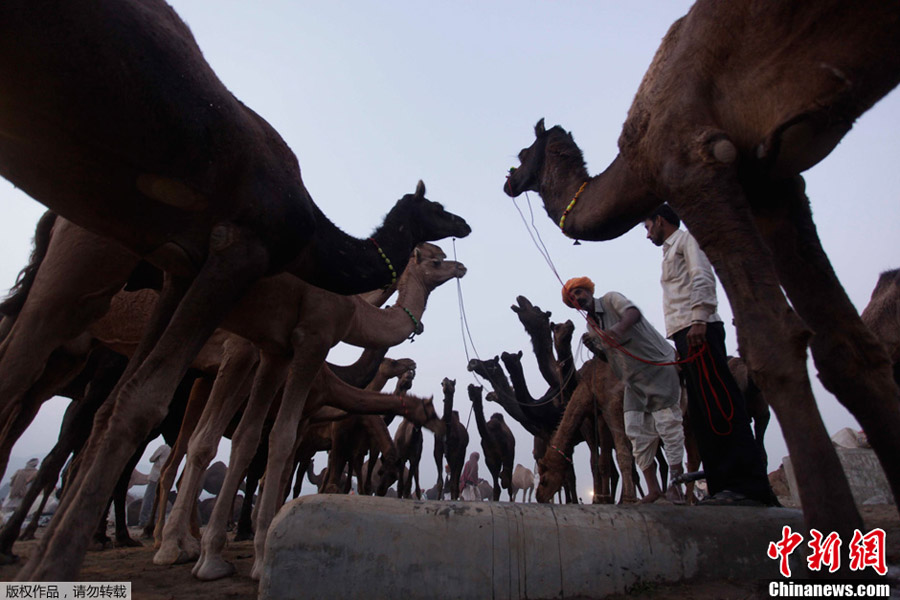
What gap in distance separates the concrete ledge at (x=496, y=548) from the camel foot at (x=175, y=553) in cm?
291

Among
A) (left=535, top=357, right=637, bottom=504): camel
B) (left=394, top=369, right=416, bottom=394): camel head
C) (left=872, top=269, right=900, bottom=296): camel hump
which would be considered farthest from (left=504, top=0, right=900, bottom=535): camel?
(left=394, top=369, right=416, bottom=394): camel head

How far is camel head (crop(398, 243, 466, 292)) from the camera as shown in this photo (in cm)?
870

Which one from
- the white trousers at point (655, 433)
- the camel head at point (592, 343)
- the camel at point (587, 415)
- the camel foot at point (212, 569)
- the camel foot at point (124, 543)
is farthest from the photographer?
the camel at point (587, 415)

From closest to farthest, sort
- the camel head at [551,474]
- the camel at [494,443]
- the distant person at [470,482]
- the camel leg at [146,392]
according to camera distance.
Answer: the camel leg at [146,392]
the camel head at [551,474]
the camel at [494,443]
the distant person at [470,482]

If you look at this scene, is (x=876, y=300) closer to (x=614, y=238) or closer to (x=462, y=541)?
(x=614, y=238)

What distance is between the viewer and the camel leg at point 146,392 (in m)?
2.41

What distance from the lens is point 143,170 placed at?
308cm

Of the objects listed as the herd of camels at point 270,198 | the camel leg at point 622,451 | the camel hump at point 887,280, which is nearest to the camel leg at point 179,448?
the herd of camels at point 270,198

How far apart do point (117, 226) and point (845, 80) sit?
4.19m

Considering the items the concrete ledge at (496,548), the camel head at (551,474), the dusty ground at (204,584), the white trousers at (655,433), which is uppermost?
the white trousers at (655,433)

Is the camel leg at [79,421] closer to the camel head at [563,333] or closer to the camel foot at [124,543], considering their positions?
the camel foot at [124,543]

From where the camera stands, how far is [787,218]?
314cm

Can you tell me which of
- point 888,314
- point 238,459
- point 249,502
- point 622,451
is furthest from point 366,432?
point 888,314

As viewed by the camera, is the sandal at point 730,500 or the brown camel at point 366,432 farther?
the brown camel at point 366,432
